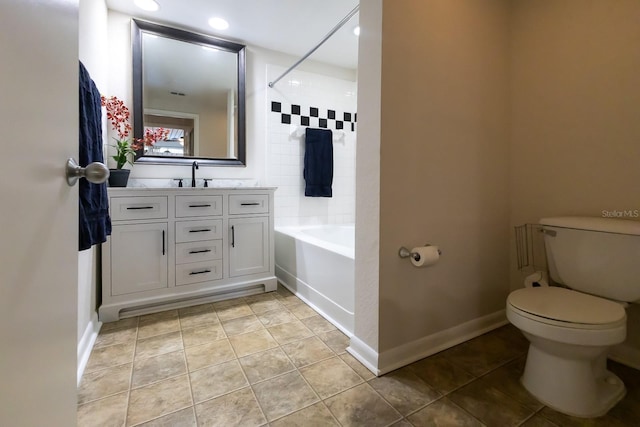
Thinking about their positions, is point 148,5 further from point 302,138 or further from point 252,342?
point 252,342

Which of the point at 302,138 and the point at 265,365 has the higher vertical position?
the point at 302,138

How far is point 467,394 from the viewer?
126 centimetres

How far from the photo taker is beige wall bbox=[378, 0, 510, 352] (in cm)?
A: 138

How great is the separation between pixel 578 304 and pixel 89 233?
2056 millimetres

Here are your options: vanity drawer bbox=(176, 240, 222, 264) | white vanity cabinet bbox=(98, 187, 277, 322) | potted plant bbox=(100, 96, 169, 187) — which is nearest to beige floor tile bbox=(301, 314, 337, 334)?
white vanity cabinet bbox=(98, 187, 277, 322)

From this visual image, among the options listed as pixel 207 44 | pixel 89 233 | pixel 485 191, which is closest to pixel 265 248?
pixel 89 233

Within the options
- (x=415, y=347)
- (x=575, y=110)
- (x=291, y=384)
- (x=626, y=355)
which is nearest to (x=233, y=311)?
(x=291, y=384)

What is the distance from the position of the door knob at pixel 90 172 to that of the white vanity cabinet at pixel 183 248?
146cm

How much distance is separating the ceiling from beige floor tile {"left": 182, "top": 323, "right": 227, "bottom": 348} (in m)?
2.24

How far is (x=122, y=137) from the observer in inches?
89.4

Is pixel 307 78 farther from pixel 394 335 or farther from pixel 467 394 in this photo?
pixel 467 394

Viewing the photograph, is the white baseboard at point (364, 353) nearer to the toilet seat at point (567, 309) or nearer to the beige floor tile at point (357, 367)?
the beige floor tile at point (357, 367)

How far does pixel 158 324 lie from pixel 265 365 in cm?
90

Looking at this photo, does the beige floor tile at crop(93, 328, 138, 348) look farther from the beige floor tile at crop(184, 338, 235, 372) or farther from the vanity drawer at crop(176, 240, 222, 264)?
the vanity drawer at crop(176, 240, 222, 264)
